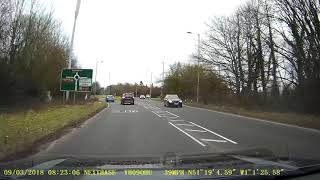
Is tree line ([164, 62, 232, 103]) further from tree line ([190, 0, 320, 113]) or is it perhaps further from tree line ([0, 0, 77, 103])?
tree line ([0, 0, 77, 103])

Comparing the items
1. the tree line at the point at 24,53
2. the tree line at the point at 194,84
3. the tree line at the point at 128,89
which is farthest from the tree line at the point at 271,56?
the tree line at the point at 128,89

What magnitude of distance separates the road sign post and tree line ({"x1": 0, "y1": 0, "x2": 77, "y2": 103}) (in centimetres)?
487

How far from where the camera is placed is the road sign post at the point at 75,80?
1307 inches

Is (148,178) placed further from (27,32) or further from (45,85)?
(45,85)

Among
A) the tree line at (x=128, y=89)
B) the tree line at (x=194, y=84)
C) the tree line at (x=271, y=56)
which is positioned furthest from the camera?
the tree line at (x=128, y=89)

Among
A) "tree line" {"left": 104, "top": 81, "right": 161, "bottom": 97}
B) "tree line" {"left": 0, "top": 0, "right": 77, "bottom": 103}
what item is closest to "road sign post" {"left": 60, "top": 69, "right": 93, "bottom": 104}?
"tree line" {"left": 0, "top": 0, "right": 77, "bottom": 103}

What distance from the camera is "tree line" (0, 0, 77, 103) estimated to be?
34750mm

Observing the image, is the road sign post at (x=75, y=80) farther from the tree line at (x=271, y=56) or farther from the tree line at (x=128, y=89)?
the tree line at (x=128, y=89)

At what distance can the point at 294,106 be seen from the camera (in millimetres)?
33062

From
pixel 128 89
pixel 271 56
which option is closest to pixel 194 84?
pixel 271 56

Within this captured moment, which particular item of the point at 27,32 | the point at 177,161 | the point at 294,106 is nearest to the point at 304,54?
the point at 294,106

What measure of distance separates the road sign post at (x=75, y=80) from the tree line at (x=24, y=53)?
4869mm

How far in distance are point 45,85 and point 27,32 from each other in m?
6.87

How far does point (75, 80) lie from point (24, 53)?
7.97 meters
